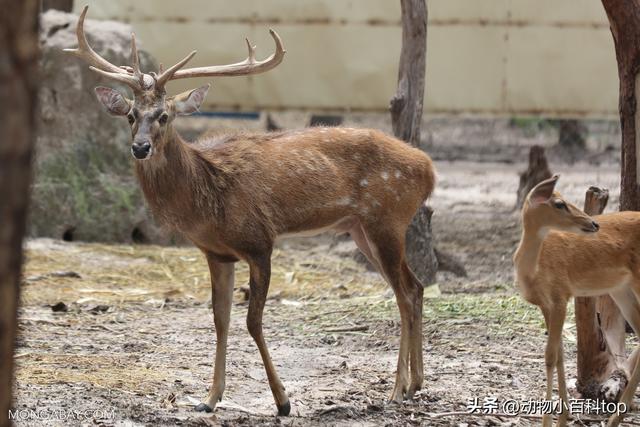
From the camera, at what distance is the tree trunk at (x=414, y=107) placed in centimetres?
911

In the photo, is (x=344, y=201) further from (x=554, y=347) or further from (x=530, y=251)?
(x=554, y=347)

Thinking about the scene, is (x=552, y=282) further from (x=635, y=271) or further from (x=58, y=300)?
(x=58, y=300)

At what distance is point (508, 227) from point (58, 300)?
516 centimetres

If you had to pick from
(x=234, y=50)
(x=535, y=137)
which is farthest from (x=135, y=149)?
(x=535, y=137)

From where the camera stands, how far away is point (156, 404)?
20.1 ft

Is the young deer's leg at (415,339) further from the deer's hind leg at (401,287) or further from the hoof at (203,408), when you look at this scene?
the hoof at (203,408)

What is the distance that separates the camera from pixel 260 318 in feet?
20.4

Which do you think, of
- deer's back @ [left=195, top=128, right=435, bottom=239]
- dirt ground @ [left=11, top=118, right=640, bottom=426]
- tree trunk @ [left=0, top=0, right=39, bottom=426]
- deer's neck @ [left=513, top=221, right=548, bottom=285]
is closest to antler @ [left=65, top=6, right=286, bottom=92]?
deer's back @ [left=195, top=128, right=435, bottom=239]

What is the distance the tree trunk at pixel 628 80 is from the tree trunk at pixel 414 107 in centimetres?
228

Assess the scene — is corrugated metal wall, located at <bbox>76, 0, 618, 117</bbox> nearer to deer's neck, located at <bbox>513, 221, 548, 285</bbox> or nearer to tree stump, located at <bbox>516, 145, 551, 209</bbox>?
tree stump, located at <bbox>516, 145, 551, 209</bbox>

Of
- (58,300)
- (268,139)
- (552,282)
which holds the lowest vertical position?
(58,300)

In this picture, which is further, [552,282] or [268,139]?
[268,139]

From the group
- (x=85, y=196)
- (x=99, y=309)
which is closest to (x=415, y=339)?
(x=99, y=309)

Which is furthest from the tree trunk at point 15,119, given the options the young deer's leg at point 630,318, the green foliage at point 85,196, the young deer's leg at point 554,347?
the green foliage at point 85,196
